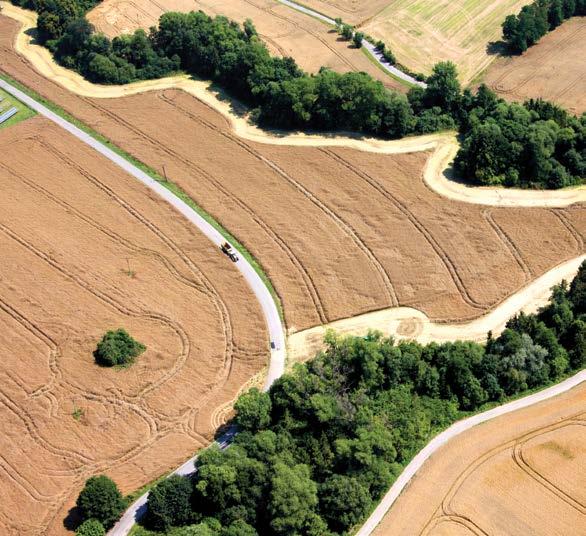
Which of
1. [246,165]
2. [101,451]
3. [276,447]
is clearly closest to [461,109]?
[246,165]

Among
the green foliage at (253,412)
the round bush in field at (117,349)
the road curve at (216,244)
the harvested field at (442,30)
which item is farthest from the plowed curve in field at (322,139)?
the green foliage at (253,412)

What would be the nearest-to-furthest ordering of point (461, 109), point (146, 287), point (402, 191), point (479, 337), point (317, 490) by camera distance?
point (317, 490), point (479, 337), point (146, 287), point (402, 191), point (461, 109)

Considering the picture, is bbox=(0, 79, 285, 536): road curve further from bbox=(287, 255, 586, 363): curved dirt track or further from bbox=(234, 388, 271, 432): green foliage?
bbox=(234, 388, 271, 432): green foliage

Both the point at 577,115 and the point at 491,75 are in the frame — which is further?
the point at 491,75

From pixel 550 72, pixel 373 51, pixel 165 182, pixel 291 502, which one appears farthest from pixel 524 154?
pixel 291 502

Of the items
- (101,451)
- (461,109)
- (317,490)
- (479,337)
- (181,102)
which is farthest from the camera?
(181,102)

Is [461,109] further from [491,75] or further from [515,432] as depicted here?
[515,432]

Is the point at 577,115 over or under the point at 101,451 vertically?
over

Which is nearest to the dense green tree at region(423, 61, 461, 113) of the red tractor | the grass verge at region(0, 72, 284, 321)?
the grass verge at region(0, 72, 284, 321)
